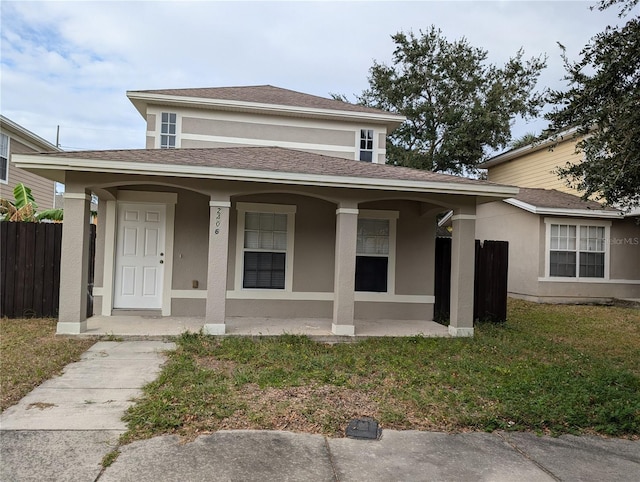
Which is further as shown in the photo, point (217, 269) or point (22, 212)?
point (22, 212)

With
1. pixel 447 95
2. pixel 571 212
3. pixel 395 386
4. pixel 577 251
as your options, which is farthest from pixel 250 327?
pixel 447 95

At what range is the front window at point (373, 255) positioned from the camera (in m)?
8.84

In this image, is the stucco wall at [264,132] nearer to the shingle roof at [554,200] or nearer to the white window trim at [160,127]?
the white window trim at [160,127]

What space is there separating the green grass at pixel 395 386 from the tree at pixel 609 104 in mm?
2533

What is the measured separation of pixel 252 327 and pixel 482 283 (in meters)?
5.13

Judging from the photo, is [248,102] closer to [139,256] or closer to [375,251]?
[139,256]

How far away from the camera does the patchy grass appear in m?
4.52

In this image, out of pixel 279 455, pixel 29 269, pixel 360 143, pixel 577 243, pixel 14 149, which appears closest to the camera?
pixel 279 455

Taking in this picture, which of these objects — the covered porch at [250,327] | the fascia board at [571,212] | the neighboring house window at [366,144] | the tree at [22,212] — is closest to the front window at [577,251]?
the fascia board at [571,212]

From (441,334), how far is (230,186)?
448 cm

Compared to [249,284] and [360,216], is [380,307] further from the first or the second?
[249,284]

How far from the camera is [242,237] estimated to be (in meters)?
8.49

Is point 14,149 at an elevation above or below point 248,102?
below

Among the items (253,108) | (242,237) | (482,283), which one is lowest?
(482,283)
